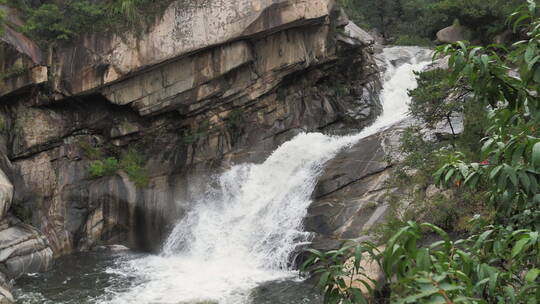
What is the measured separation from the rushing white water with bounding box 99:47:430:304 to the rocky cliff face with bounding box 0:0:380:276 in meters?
0.81

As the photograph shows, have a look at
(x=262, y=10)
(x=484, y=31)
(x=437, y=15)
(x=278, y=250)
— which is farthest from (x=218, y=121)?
(x=437, y=15)

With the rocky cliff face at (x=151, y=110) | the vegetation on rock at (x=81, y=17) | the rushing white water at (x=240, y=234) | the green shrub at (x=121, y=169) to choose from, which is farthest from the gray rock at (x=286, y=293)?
the vegetation on rock at (x=81, y=17)

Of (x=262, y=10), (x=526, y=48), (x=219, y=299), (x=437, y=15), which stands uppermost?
(x=437, y=15)

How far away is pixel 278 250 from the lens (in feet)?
40.8

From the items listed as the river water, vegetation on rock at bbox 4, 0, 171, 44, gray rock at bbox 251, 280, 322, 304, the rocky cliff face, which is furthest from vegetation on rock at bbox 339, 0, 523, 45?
gray rock at bbox 251, 280, 322, 304

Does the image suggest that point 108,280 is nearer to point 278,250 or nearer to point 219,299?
point 219,299

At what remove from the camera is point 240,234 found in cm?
1385

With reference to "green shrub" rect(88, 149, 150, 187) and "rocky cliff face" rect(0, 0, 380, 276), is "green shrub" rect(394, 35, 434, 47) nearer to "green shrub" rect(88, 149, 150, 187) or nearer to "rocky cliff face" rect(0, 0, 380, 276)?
"rocky cliff face" rect(0, 0, 380, 276)

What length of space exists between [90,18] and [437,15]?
18020 millimetres

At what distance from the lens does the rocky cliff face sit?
47.9 ft

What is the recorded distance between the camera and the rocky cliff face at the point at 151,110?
575 inches

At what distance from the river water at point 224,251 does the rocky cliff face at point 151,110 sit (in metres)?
0.81

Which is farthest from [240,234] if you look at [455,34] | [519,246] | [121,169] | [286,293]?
[455,34]

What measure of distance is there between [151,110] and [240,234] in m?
5.53
